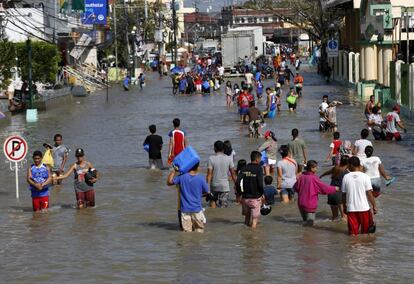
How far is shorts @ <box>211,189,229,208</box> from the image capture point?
18703mm

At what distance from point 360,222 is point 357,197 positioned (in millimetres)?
546

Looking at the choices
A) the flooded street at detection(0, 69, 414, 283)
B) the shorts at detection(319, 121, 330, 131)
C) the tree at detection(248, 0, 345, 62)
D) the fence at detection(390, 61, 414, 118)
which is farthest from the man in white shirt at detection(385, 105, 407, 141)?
the tree at detection(248, 0, 345, 62)

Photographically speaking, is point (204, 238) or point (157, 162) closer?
point (204, 238)

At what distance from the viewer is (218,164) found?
59.6 ft

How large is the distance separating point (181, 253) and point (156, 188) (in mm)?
7495

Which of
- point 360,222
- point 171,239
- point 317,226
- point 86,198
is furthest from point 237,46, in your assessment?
point 360,222

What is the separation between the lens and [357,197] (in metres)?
15.4

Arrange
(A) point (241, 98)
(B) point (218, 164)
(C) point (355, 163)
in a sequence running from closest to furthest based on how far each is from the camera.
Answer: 1. (C) point (355, 163)
2. (B) point (218, 164)
3. (A) point (241, 98)

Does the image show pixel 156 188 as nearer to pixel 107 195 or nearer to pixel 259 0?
pixel 107 195

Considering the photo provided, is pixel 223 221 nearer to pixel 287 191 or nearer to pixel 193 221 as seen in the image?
pixel 193 221

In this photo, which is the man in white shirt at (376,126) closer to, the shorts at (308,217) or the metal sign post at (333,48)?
the shorts at (308,217)

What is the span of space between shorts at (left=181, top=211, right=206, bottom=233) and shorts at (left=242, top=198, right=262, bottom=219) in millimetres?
708

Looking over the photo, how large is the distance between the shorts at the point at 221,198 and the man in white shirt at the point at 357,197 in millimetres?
3416

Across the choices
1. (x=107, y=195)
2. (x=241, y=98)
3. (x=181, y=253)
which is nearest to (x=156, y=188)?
(x=107, y=195)
